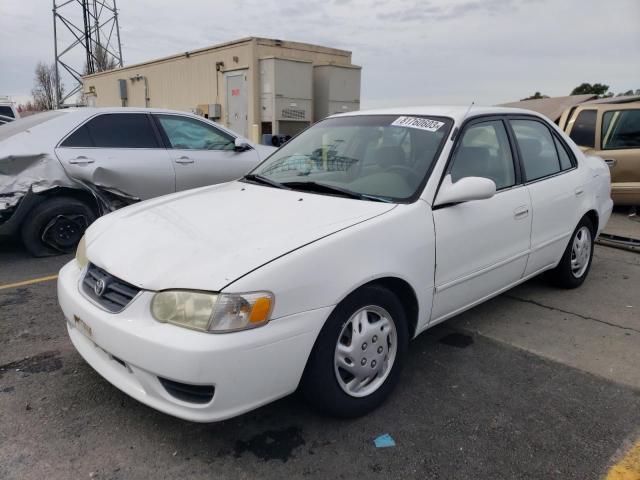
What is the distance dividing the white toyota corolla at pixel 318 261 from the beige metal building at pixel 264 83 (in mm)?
10057

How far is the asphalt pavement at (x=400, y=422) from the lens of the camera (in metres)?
2.27

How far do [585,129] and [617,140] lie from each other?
1.54 feet

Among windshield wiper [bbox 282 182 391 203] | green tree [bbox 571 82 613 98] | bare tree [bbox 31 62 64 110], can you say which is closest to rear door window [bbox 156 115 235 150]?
windshield wiper [bbox 282 182 391 203]

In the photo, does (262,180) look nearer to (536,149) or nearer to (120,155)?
(536,149)

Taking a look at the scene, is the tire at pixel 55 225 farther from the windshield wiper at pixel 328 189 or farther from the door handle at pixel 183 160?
the windshield wiper at pixel 328 189

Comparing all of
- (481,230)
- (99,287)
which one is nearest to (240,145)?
(481,230)

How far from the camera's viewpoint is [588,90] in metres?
23.7

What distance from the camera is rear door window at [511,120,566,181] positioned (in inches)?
149

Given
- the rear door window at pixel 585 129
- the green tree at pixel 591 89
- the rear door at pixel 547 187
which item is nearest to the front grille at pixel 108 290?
the rear door at pixel 547 187

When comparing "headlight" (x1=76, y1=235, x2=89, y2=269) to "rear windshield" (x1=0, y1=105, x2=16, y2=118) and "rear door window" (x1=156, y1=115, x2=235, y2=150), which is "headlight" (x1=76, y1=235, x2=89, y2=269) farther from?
"rear windshield" (x1=0, y1=105, x2=16, y2=118)

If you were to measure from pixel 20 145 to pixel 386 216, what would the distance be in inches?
166

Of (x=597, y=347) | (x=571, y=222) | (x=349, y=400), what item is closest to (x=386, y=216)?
(x=349, y=400)

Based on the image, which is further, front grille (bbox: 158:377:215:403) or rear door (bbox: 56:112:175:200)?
rear door (bbox: 56:112:175:200)

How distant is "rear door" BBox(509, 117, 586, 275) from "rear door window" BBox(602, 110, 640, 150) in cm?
405
